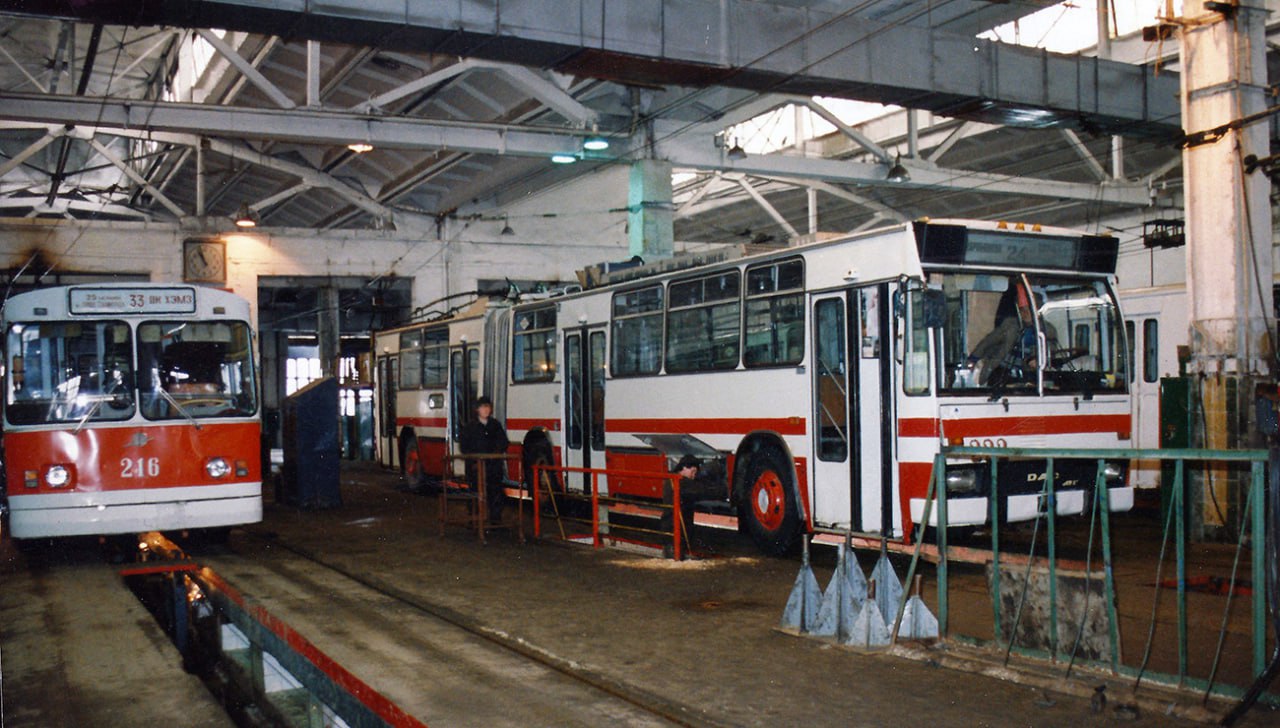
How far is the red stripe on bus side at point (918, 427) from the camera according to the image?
10688mm

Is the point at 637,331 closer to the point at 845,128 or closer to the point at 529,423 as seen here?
the point at 529,423

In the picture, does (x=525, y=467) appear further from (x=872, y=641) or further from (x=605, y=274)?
(x=872, y=641)

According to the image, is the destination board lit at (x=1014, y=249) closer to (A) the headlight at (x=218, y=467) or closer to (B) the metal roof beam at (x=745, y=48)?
(B) the metal roof beam at (x=745, y=48)

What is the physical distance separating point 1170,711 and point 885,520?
4.80 metres

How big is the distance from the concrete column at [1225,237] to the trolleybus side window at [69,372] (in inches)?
493

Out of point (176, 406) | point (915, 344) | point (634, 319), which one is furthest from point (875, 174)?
point (176, 406)

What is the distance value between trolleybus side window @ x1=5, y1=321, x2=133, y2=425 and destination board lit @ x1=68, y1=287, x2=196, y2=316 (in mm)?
168

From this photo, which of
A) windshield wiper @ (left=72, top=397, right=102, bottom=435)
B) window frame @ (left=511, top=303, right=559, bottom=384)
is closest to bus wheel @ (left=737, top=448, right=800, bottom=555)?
window frame @ (left=511, top=303, right=559, bottom=384)

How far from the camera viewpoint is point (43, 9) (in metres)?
11.8

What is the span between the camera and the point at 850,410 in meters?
11.6

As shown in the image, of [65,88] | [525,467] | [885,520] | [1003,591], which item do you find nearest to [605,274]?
[525,467]

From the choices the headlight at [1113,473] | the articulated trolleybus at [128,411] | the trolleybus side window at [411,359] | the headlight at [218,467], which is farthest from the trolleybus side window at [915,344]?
the trolleybus side window at [411,359]

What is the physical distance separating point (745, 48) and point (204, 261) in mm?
19233

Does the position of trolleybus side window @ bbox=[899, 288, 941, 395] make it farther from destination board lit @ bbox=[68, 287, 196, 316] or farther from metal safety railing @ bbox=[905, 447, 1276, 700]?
destination board lit @ bbox=[68, 287, 196, 316]
